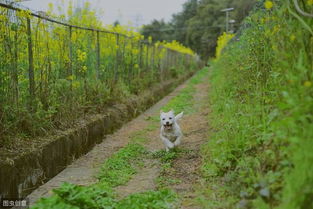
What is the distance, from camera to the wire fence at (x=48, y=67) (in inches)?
219

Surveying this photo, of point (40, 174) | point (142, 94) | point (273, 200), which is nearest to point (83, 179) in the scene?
point (40, 174)

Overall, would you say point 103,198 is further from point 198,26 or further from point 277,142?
point 198,26

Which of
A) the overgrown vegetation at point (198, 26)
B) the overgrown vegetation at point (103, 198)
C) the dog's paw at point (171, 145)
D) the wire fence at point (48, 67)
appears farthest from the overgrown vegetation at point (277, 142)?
the overgrown vegetation at point (198, 26)

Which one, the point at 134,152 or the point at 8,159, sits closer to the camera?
the point at 8,159

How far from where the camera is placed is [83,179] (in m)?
5.48

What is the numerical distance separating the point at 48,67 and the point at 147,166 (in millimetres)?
2422

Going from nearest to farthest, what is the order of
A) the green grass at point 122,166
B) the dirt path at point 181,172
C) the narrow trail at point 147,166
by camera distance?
1. the dirt path at point 181,172
2. the narrow trail at point 147,166
3. the green grass at point 122,166

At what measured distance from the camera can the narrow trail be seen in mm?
4840

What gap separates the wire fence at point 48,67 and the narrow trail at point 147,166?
0.90 metres

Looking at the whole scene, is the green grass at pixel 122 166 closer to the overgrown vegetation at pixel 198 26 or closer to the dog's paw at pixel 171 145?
the dog's paw at pixel 171 145

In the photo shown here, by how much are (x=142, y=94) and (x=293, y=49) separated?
9.67 meters

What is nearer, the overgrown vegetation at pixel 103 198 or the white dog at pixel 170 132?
the overgrown vegetation at pixel 103 198

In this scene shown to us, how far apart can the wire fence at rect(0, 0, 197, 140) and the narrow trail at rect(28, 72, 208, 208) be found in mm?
902

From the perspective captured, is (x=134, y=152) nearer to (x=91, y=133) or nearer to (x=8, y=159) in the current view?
(x=91, y=133)
